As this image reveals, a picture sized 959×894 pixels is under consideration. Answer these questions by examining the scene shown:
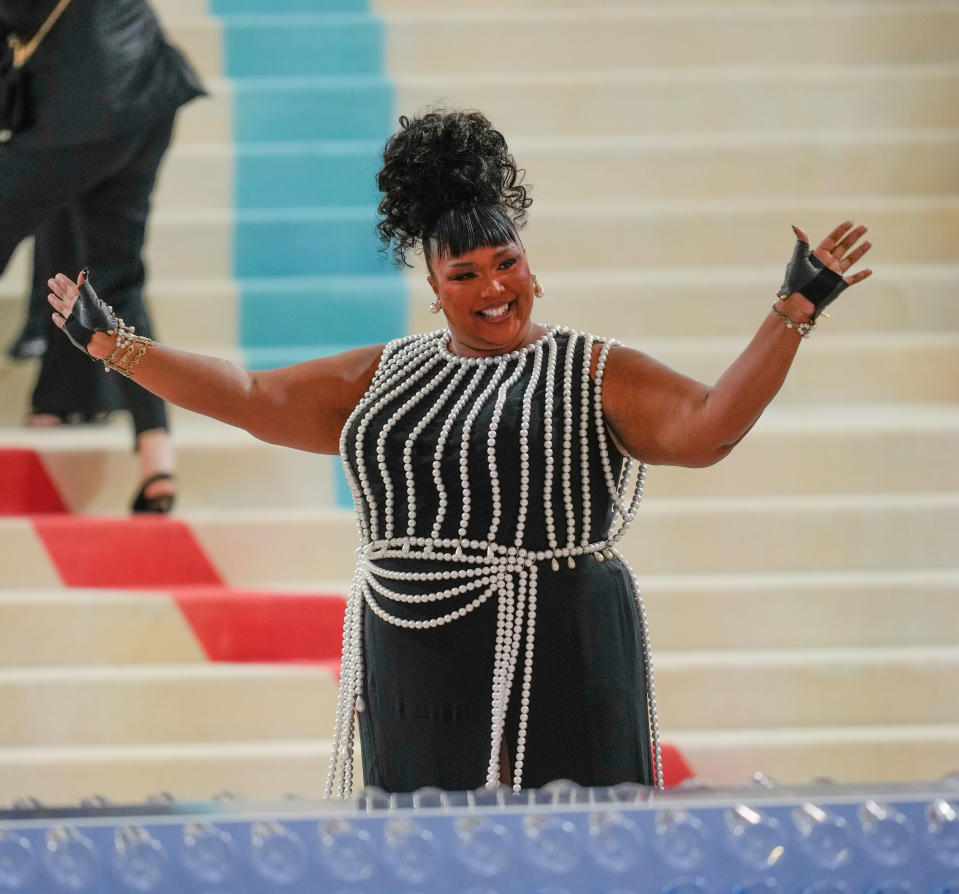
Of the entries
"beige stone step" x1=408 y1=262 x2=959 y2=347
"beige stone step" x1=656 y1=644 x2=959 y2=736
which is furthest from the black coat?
"beige stone step" x1=656 y1=644 x2=959 y2=736

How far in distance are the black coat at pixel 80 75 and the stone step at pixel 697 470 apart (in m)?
0.71

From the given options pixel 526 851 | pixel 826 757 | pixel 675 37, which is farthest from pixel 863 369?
pixel 526 851

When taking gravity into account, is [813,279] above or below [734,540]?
above

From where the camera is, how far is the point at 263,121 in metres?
3.93

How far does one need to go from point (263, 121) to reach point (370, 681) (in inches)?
96.6

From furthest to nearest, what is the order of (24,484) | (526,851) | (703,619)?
(24,484), (703,619), (526,851)

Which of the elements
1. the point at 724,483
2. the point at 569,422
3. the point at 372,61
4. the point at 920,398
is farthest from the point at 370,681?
the point at 372,61

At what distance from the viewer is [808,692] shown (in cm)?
286

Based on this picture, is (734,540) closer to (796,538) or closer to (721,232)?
(796,538)

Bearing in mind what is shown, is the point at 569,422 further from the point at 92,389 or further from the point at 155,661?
the point at 92,389

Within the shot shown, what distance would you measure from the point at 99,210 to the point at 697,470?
1.42 m

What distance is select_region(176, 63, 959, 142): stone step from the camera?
3857mm

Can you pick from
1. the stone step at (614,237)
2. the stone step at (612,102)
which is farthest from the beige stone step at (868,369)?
the stone step at (612,102)

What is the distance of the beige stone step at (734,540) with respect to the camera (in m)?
3.05
